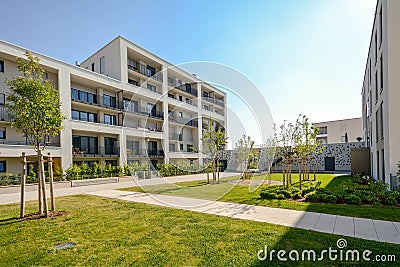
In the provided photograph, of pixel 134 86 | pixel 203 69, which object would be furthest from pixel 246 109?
pixel 134 86

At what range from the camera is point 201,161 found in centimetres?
3170

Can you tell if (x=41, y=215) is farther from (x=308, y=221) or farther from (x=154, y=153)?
(x=154, y=153)

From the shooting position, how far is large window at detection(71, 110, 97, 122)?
21.6 metres

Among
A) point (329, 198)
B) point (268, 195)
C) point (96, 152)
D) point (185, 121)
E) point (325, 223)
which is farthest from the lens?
point (185, 121)

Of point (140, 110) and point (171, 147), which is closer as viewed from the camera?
point (140, 110)

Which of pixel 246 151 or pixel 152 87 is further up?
pixel 152 87

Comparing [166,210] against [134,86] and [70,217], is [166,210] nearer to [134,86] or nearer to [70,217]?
[70,217]

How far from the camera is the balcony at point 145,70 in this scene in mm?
27500

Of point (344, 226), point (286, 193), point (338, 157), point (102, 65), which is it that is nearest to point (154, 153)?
point (102, 65)

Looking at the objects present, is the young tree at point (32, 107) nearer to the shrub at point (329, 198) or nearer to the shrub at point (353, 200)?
the shrub at point (329, 198)

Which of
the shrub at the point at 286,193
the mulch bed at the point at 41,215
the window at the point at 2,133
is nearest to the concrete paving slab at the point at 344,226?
the shrub at the point at 286,193

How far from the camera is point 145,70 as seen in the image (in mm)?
29000

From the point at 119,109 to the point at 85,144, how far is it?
5.13 metres

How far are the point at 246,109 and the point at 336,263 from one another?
6.44m
